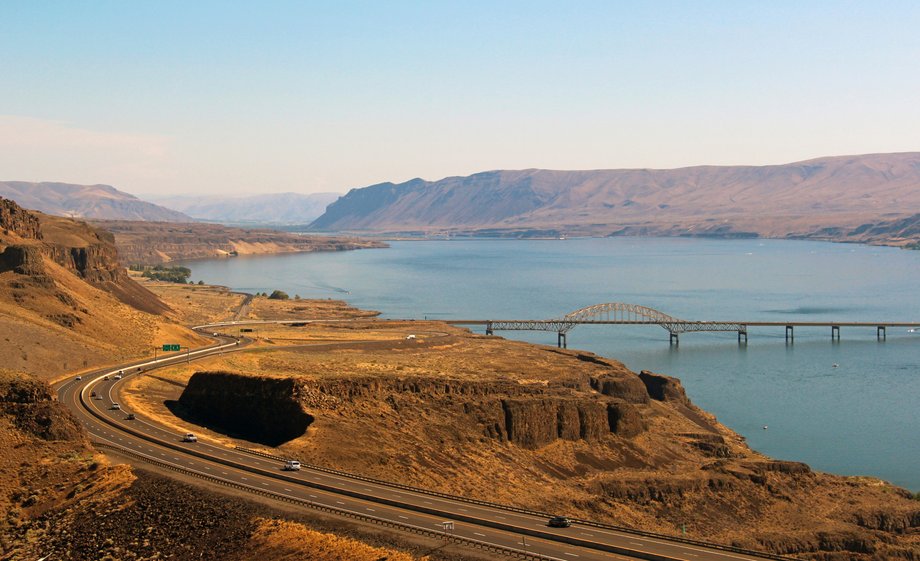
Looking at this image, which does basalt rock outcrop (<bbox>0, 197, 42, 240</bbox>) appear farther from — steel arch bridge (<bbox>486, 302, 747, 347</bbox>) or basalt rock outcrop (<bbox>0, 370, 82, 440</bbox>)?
steel arch bridge (<bbox>486, 302, 747, 347</bbox>)

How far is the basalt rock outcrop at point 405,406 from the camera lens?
6612 centimetres

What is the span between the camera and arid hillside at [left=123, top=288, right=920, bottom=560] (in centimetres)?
5950

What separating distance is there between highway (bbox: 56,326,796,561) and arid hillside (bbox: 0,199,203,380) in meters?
22.4

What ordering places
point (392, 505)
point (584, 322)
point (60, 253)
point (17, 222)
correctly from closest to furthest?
1. point (392, 505)
2. point (17, 222)
3. point (60, 253)
4. point (584, 322)

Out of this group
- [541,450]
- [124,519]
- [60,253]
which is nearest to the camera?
[124,519]

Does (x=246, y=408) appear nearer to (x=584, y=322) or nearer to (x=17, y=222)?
(x=17, y=222)

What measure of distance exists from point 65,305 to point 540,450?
55.0m

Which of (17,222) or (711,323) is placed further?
(711,323)

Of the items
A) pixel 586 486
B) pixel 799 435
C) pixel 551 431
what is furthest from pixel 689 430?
pixel 586 486

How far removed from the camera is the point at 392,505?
4778 cm

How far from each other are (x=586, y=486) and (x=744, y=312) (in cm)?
13419

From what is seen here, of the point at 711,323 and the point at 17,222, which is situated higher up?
the point at 17,222

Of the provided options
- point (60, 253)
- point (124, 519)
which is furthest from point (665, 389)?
point (60, 253)

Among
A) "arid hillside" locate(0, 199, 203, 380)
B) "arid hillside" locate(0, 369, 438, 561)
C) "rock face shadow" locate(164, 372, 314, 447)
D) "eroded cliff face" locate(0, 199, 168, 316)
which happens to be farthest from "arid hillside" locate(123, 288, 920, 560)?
"eroded cliff face" locate(0, 199, 168, 316)
